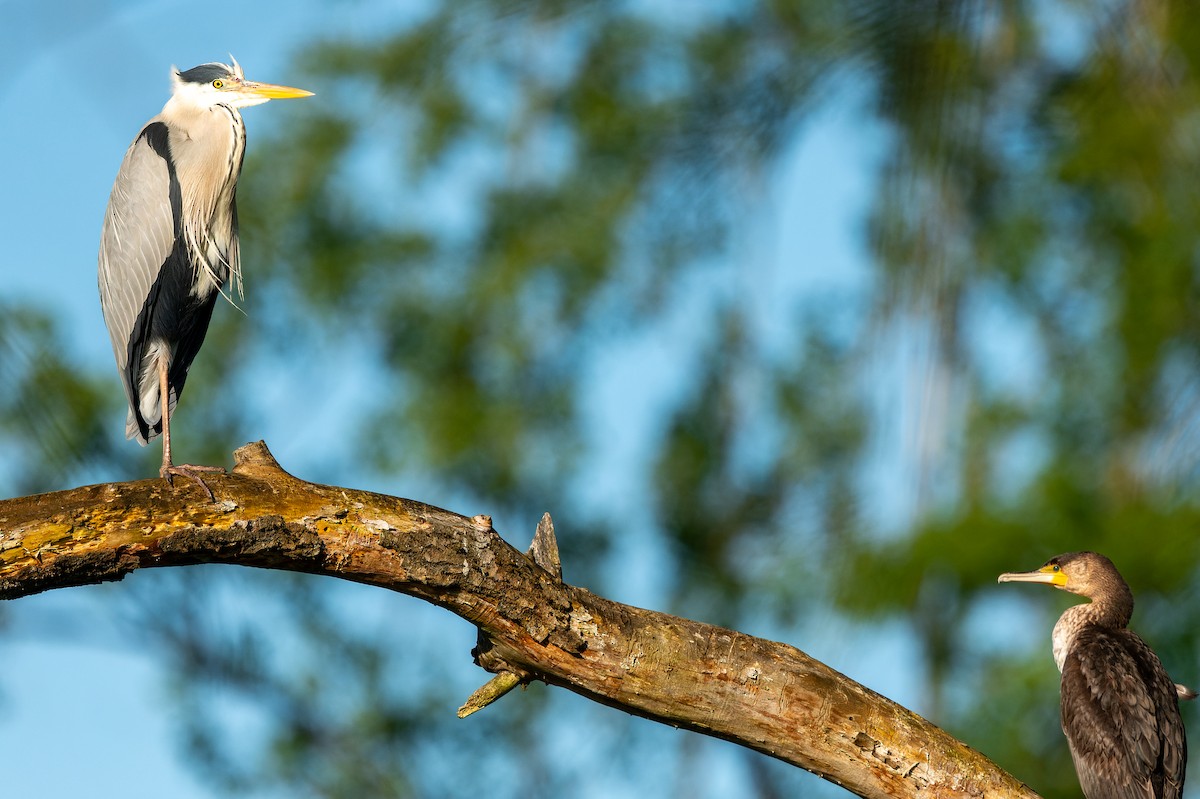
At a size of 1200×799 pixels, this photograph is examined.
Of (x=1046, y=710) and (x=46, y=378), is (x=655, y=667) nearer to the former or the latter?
(x=46, y=378)

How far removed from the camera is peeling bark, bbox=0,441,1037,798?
288 cm

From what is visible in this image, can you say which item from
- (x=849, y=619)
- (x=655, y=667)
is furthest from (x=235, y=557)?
(x=849, y=619)

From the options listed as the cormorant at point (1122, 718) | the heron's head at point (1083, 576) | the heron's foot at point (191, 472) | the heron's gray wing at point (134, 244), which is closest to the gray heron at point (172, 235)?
the heron's gray wing at point (134, 244)

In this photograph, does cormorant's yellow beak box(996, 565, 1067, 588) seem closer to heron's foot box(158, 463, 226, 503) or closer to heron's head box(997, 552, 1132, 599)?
heron's head box(997, 552, 1132, 599)

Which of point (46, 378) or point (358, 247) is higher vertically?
point (358, 247)

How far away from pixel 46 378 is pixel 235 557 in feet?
1.82

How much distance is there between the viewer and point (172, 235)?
4.71m

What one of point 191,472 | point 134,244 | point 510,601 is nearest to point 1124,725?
point 510,601

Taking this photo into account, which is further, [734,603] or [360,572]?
[734,603]

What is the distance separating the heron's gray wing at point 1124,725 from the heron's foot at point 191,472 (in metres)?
2.89

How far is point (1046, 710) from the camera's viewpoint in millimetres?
11375

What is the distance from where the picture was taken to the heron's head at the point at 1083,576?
16.2 ft

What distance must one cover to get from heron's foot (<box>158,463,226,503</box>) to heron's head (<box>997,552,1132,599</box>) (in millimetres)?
2908

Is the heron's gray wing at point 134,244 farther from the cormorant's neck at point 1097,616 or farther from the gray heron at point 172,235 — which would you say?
the cormorant's neck at point 1097,616
